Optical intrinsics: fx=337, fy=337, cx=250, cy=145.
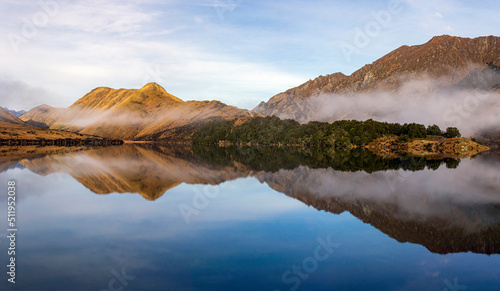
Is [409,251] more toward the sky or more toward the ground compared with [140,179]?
more toward the ground

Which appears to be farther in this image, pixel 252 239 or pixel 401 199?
pixel 401 199

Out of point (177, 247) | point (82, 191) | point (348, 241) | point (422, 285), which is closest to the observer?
point (422, 285)

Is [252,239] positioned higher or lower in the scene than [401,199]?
lower

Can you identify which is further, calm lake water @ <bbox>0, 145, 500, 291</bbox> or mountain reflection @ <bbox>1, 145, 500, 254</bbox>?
mountain reflection @ <bbox>1, 145, 500, 254</bbox>

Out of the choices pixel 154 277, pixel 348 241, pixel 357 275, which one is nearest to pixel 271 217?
pixel 348 241

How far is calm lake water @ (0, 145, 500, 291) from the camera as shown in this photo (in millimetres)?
17188

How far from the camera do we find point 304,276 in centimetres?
1766

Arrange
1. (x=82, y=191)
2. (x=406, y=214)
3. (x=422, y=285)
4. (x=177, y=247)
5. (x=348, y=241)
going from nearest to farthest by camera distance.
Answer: (x=422, y=285), (x=177, y=247), (x=348, y=241), (x=406, y=214), (x=82, y=191)

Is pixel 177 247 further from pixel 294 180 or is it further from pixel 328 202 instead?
pixel 294 180

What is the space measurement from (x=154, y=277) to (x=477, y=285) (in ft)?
53.8

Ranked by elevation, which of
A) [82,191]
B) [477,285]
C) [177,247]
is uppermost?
[82,191]

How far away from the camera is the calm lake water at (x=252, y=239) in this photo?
17188 mm

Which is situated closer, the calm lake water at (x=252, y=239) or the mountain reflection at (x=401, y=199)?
the calm lake water at (x=252, y=239)

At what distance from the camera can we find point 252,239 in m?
23.7
